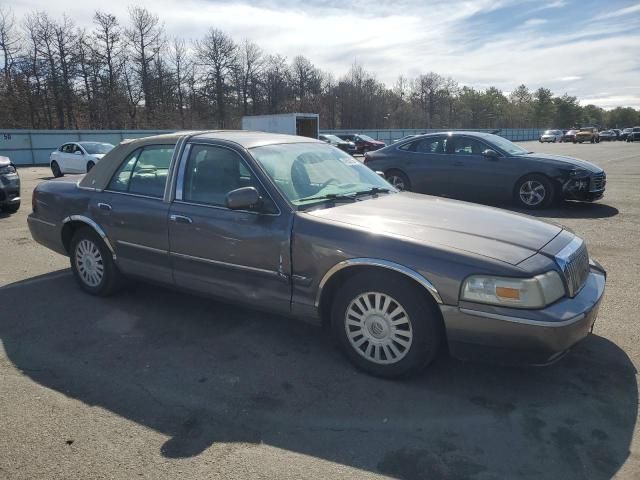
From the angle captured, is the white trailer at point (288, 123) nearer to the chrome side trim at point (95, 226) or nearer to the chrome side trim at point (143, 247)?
the chrome side trim at point (95, 226)

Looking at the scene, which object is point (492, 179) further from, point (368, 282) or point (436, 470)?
point (436, 470)

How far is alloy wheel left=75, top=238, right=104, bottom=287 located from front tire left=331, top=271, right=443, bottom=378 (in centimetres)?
266

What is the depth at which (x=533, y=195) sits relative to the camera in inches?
369

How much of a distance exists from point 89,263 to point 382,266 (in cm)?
324

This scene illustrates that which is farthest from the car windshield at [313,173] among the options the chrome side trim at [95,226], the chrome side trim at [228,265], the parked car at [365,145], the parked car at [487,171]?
the parked car at [365,145]

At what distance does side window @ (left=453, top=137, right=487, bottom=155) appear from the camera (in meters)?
9.77

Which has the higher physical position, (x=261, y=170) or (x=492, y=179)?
(x=261, y=170)

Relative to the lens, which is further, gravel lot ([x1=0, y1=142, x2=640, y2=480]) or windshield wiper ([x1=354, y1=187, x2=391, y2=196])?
windshield wiper ([x1=354, y1=187, x2=391, y2=196])

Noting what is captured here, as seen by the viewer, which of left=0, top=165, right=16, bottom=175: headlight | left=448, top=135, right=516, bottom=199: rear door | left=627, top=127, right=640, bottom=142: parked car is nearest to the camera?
left=0, top=165, right=16, bottom=175: headlight

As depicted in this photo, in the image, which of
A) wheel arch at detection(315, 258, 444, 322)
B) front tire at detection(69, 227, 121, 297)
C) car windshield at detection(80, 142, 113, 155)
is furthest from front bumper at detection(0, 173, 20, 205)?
car windshield at detection(80, 142, 113, 155)

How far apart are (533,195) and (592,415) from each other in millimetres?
7227

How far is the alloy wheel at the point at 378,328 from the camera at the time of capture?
3133mm

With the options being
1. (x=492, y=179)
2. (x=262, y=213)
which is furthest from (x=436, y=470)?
(x=492, y=179)

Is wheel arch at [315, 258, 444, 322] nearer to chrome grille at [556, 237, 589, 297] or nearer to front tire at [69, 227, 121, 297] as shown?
chrome grille at [556, 237, 589, 297]
